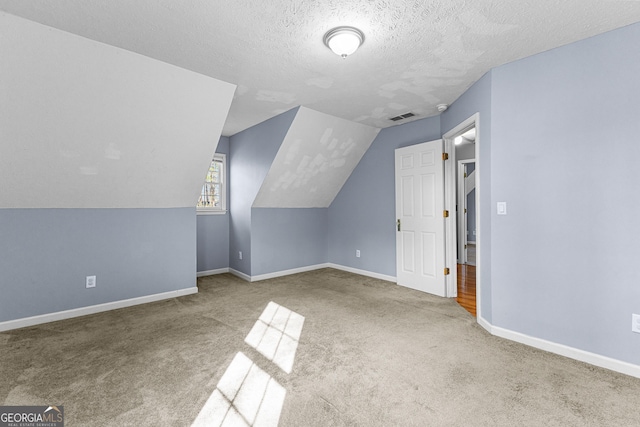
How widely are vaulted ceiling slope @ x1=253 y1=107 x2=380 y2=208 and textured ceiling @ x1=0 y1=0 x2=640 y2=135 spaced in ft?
3.42

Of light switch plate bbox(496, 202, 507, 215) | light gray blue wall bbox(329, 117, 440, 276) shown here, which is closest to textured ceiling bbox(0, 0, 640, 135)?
light switch plate bbox(496, 202, 507, 215)

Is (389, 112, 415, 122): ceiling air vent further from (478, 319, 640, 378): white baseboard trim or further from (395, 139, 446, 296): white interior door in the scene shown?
(478, 319, 640, 378): white baseboard trim

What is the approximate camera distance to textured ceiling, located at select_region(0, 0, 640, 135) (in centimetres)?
197

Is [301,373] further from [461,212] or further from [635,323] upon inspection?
[461,212]

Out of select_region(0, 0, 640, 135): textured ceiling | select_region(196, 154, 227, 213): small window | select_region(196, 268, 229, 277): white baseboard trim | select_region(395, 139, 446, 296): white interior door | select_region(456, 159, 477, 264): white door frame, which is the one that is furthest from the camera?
select_region(456, 159, 477, 264): white door frame

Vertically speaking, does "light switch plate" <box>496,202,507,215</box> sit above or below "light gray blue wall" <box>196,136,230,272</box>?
above

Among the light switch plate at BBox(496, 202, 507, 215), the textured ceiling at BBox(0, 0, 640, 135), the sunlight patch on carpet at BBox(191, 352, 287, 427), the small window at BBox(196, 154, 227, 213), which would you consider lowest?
the sunlight patch on carpet at BBox(191, 352, 287, 427)

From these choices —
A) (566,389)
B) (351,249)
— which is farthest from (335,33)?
(351,249)

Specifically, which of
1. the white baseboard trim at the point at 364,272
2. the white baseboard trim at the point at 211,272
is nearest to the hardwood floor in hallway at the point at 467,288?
the white baseboard trim at the point at 364,272

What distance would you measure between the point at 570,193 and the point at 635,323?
104 centimetres

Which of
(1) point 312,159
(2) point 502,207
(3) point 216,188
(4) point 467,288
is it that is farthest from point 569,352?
(3) point 216,188

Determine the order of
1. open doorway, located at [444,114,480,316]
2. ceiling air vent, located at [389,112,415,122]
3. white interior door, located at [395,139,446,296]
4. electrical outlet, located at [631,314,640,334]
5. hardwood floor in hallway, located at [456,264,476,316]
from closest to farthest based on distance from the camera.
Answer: electrical outlet, located at [631,314,640,334] → open doorway, located at [444,114,480,316] → hardwood floor in hallway, located at [456,264,476,316] → white interior door, located at [395,139,446,296] → ceiling air vent, located at [389,112,415,122]

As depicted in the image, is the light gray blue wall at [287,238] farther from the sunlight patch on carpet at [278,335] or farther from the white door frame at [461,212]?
the white door frame at [461,212]

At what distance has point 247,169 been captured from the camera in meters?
4.93
